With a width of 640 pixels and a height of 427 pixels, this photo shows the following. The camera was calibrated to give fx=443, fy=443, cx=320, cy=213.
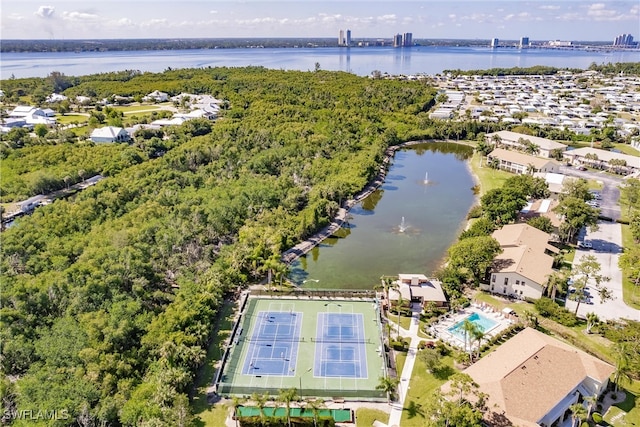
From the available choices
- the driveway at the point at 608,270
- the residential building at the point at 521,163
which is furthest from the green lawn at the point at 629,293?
the residential building at the point at 521,163

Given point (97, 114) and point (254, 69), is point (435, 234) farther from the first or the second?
point (254, 69)

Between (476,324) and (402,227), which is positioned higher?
(476,324)

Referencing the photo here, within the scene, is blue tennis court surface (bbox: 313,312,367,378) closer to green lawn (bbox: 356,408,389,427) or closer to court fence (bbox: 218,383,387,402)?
court fence (bbox: 218,383,387,402)

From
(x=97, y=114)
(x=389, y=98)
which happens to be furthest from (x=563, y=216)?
(x=97, y=114)

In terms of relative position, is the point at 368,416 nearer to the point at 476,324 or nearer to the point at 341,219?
the point at 476,324

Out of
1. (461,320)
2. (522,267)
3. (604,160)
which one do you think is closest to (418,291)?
(461,320)

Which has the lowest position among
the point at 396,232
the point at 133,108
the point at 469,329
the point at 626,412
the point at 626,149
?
the point at 626,412

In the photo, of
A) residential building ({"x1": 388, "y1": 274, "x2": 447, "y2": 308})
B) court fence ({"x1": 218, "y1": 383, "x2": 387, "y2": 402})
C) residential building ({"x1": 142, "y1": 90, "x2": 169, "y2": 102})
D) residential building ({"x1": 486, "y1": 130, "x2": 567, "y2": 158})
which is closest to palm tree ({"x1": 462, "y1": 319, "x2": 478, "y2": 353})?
residential building ({"x1": 388, "y1": 274, "x2": 447, "y2": 308})
